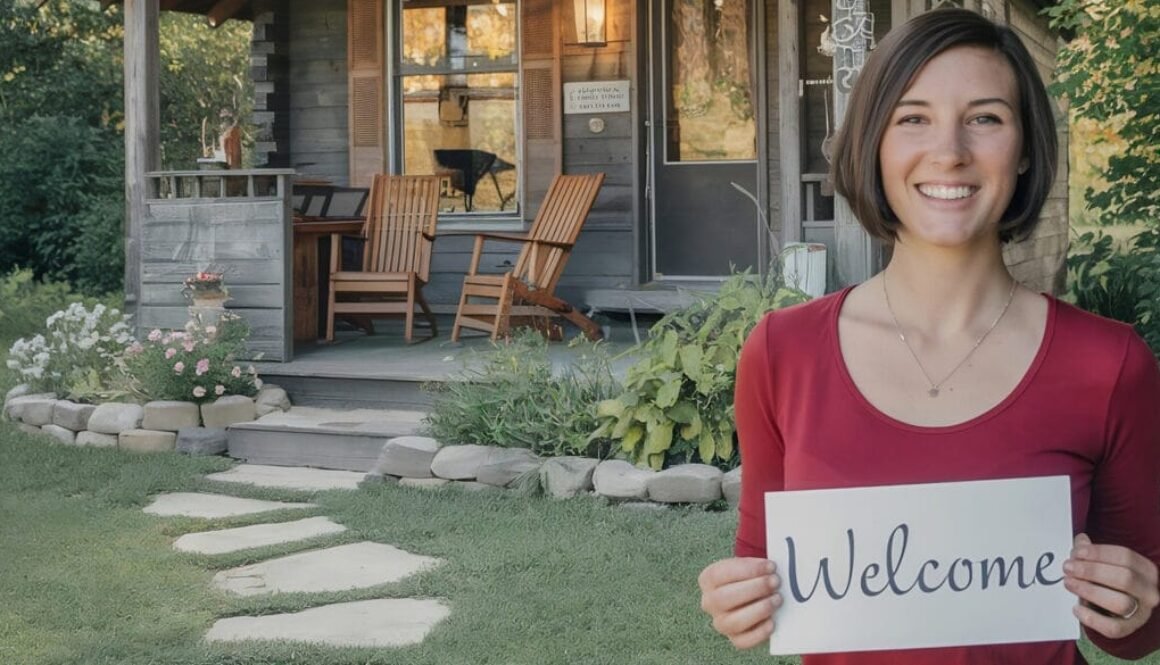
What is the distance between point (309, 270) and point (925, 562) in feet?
25.2

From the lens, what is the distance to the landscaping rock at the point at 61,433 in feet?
24.5

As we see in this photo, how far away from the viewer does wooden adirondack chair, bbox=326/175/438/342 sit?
868cm

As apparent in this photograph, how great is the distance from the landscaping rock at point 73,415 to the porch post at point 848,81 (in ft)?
11.9

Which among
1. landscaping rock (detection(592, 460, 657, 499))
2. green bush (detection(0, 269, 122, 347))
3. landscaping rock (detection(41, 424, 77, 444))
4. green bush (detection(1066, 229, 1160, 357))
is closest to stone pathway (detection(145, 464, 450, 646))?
landscaping rock (detection(592, 460, 657, 499))

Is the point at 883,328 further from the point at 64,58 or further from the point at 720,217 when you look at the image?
the point at 64,58

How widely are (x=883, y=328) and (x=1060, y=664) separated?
356 mm

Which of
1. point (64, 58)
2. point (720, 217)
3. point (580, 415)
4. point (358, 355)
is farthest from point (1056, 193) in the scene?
point (64, 58)

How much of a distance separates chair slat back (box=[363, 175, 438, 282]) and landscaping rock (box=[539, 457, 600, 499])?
3264 millimetres

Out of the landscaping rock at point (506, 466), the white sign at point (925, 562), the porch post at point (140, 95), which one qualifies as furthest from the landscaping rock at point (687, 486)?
the white sign at point (925, 562)

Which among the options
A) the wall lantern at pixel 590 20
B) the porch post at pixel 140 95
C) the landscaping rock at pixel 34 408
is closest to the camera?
the landscaping rock at pixel 34 408

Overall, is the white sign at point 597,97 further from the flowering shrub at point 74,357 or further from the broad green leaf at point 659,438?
the broad green leaf at point 659,438

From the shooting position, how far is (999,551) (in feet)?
4.61

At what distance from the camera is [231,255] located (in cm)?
796

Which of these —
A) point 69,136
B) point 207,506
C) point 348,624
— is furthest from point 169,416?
point 69,136
